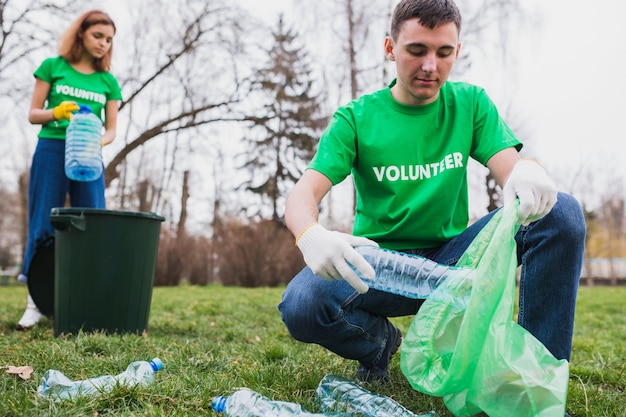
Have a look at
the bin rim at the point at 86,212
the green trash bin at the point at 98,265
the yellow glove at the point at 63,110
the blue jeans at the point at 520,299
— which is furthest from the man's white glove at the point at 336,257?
the yellow glove at the point at 63,110

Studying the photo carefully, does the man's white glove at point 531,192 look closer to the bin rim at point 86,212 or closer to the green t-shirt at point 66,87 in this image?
the bin rim at point 86,212

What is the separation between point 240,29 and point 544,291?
1210 cm

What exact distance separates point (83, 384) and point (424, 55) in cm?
171

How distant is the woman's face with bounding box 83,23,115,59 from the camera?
3.90 metres

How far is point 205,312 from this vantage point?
5695 mm

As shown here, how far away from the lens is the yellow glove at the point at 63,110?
3.71 metres

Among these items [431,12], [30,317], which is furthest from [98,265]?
[431,12]

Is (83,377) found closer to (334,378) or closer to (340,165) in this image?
(334,378)

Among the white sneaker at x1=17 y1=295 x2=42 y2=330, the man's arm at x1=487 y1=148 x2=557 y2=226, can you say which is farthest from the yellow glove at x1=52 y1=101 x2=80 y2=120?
the man's arm at x1=487 y1=148 x2=557 y2=226

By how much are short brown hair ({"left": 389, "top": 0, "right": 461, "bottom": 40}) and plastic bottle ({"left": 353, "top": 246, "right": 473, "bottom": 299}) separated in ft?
2.86

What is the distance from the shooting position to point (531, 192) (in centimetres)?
179

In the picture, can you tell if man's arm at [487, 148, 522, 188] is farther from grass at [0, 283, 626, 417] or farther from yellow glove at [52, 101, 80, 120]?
yellow glove at [52, 101, 80, 120]

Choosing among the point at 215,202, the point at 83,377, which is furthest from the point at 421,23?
the point at 215,202

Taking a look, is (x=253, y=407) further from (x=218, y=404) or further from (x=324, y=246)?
(x=324, y=246)
